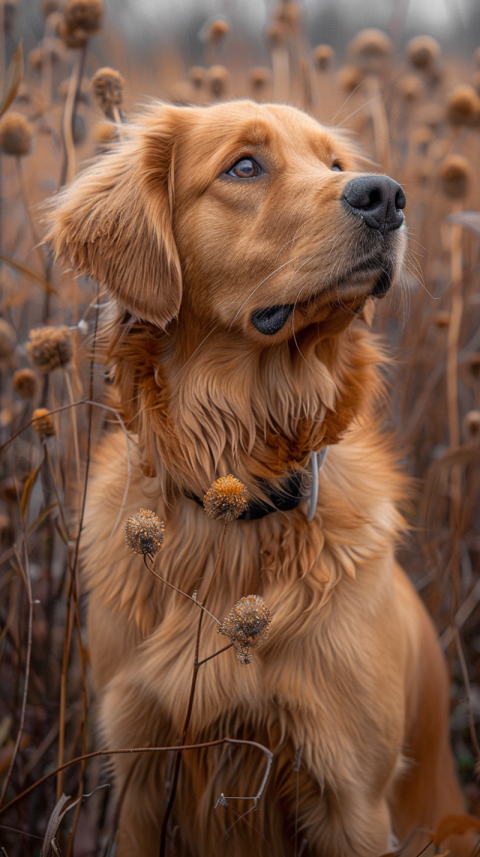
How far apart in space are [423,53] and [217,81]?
3.71 feet

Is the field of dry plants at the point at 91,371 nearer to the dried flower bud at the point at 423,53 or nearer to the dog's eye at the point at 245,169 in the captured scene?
the dried flower bud at the point at 423,53

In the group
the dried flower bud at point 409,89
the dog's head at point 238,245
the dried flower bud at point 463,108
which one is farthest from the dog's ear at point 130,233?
the dried flower bud at point 409,89

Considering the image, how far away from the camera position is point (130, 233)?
2.03 metres

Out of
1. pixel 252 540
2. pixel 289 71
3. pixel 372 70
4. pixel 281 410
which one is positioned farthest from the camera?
pixel 289 71

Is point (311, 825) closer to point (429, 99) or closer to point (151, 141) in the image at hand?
point (151, 141)

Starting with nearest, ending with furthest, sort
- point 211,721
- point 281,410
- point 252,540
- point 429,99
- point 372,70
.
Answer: point 211,721 < point 252,540 < point 281,410 < point 372,70 < point 429,99

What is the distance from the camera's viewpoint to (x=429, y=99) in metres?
4.94

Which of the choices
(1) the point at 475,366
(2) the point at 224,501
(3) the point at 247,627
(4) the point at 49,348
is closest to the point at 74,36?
(4) the point at 49,348

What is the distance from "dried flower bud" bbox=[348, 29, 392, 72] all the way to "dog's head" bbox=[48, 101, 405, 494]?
1.82 metres

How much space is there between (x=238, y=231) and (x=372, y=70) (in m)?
2.35

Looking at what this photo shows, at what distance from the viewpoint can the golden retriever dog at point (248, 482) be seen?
1861 millimetres

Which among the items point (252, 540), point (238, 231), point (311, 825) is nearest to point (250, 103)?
point (238, 231)

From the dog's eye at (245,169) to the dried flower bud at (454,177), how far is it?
1.56 meters

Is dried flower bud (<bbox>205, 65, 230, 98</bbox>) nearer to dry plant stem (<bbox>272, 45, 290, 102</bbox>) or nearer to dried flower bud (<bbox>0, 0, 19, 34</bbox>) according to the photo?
dry plant stem (<bbox>272, 45, 290, 102</bbox>)
